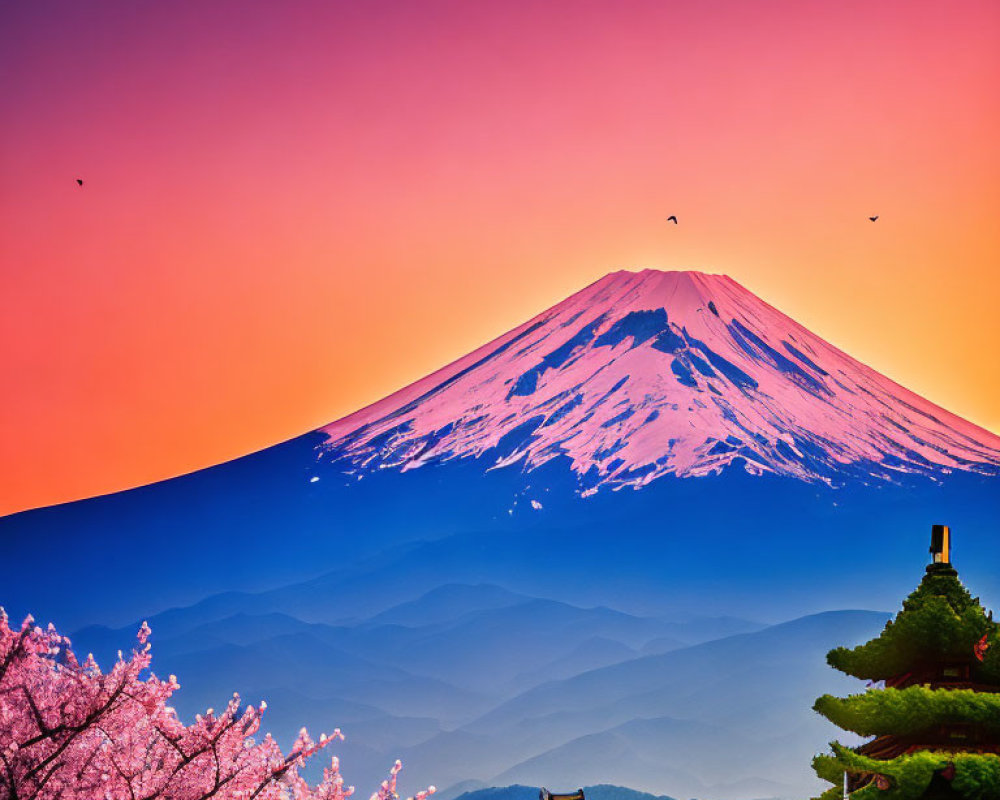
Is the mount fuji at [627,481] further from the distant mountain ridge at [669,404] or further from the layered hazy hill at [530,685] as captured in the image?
the layered hazy hill at [530,685]

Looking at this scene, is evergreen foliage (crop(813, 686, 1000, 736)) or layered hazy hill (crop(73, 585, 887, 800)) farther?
layered hazy hill (crop(73, 585, 887, 800))

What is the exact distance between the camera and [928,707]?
8.71 meters

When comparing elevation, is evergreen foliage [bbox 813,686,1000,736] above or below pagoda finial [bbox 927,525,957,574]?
below

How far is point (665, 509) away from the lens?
6419 centimetres

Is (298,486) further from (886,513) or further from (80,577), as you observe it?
(886,513)

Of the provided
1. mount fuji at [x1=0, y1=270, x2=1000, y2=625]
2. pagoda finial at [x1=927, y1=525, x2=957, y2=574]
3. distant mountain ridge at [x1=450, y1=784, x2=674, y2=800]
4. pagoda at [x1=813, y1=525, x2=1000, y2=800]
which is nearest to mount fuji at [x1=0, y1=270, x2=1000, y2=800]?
mount fuji at [x1=0, y1=270, x2=1000, y2=625]

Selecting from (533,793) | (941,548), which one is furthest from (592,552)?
(941,548)

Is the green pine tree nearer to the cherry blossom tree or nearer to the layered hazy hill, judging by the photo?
the cherry blossom tree

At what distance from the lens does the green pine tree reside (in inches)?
318

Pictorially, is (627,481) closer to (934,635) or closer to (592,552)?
(592,552)

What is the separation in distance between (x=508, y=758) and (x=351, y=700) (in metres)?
9.79

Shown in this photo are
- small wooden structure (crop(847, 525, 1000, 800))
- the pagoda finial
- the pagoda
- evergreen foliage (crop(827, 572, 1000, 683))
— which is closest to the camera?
the pagoda

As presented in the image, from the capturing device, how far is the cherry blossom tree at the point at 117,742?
20.6 feet

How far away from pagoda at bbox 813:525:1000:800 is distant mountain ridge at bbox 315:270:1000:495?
53452 mm
